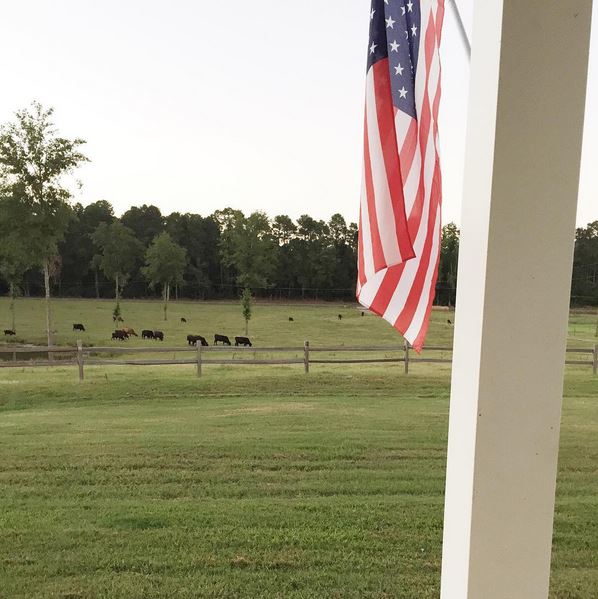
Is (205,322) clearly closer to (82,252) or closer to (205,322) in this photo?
(205,322)

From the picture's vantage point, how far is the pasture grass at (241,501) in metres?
2.32

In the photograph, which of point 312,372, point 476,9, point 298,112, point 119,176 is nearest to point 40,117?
point 119,176

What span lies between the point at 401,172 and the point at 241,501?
104 inches

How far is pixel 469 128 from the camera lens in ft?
2.81

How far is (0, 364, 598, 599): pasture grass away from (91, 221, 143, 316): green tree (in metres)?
14.0

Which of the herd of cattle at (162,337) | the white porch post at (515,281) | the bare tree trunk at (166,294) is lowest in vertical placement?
the herd of cattle at (162,337)

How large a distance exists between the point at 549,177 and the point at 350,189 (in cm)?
1376

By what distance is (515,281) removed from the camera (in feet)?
2.64

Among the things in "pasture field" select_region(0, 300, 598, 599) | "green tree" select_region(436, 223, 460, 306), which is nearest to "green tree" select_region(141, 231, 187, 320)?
"pasture field" select_region(0, 300, 598, 599)

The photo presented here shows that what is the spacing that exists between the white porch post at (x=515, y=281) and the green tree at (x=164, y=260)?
19.2 metres

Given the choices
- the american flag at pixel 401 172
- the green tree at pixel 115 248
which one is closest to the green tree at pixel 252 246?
the green tree at pixel 115 248

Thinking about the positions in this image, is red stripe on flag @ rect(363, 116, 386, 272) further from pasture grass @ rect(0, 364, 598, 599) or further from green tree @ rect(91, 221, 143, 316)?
green tree @ rect(91, 221, 143, 316)

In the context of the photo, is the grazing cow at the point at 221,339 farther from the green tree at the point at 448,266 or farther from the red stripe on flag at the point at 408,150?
the red stripe on flag at the point at 408,150

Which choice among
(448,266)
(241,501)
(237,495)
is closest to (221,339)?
(448,266)
